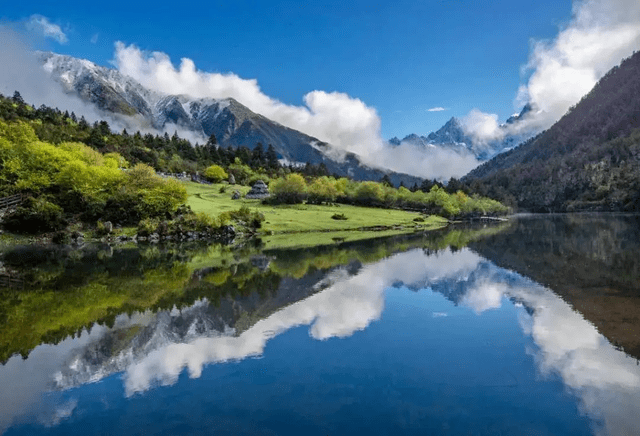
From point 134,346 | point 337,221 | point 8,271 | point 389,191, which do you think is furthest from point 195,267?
point 389,191

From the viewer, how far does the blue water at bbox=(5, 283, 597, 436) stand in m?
10.5

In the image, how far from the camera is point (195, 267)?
3750 cm

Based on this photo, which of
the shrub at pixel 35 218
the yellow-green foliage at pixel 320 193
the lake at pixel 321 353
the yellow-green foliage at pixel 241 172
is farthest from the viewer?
the yellow-green foliage at pixel 241 172

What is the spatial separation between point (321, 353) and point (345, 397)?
3913 millimetres

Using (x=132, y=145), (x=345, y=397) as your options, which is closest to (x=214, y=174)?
(x=132, y=145)

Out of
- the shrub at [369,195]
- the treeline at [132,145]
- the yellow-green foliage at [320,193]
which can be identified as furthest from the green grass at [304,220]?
the treeline at [132,145]

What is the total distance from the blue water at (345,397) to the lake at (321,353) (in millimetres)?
60

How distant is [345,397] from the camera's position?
12094 mm

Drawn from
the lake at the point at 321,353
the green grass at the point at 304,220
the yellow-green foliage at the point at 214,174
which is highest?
the yellow-green foliage at the point at 214,174

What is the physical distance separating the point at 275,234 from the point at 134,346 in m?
55.7

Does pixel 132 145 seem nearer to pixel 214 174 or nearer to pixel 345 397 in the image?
pixel 214 174

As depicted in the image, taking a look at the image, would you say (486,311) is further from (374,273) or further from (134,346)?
(134,346)

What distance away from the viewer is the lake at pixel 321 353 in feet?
35.9

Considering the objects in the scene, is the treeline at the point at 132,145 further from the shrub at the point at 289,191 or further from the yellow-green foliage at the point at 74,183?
the shrub at the point at 289,191
